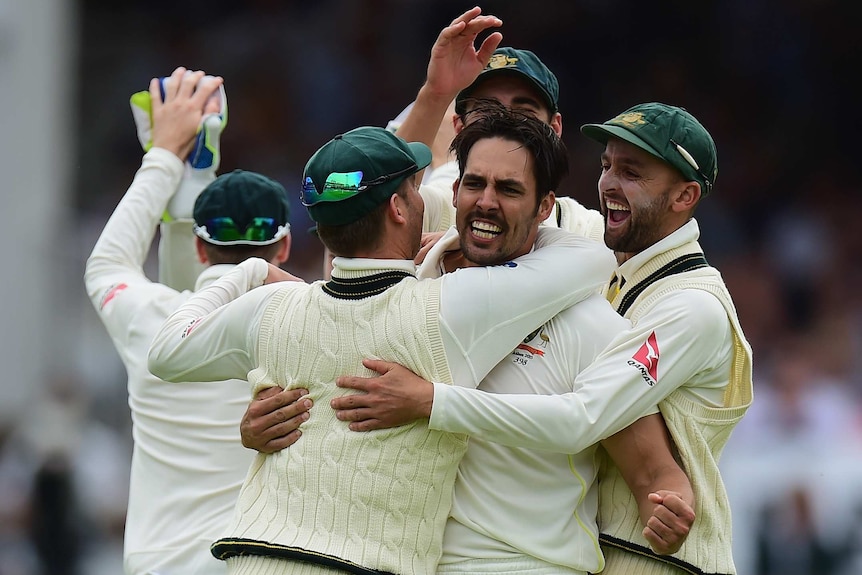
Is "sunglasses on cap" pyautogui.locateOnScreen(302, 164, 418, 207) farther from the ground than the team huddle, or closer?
farther from the ground

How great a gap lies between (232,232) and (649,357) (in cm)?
183

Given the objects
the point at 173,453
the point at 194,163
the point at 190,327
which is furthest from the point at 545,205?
the point at 194,163

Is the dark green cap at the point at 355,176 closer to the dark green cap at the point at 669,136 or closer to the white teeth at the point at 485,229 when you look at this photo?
the white teeth at the point at 485,229

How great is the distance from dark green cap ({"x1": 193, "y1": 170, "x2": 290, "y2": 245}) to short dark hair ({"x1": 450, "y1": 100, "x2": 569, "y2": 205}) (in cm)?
131

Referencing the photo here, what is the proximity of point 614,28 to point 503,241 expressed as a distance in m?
9.03

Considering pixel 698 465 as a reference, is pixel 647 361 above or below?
above

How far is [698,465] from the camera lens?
3537 millimetres

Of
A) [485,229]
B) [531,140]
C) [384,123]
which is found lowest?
[485,229]

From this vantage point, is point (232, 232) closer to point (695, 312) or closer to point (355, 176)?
point (355, 176)

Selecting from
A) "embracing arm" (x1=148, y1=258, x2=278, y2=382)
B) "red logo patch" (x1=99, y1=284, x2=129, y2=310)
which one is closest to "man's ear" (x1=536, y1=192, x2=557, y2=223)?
"embracing arm" (x1=148, y1=258, x2=278, y2=382)

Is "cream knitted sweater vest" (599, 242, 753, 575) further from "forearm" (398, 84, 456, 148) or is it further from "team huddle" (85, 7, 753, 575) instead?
"forearm" (398, 84, 456, 148)

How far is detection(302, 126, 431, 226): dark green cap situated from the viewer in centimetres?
343

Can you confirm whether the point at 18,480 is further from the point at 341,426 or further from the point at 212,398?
the point at 341,426

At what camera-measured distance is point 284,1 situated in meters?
12.4
